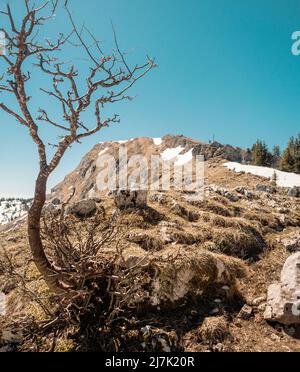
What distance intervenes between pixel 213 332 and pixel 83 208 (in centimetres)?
680

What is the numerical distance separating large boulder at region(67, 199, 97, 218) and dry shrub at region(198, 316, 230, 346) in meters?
6.29

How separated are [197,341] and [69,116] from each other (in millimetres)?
5077

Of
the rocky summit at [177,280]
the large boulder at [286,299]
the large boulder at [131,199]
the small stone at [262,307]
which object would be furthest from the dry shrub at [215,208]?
the small stone at [262,307]

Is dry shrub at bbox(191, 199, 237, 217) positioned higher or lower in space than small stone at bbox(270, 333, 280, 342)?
higher

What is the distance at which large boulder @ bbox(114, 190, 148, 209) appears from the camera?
35.2ft

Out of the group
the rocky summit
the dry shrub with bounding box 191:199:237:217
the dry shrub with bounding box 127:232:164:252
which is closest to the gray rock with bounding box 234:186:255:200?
the dry shrub with bounding box 191:199:237:217

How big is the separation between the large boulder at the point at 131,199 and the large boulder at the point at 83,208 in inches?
38.7

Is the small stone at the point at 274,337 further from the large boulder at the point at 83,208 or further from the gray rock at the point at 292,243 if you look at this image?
the large boulder at the point at 83,208

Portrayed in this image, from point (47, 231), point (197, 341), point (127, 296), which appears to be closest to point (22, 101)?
point (47, 231)

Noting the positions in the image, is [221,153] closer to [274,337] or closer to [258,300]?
[258,300]

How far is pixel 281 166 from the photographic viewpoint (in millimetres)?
60719

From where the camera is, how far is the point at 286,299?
5.98 metres

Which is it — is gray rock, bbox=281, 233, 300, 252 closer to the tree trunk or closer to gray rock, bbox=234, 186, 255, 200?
gray rock, bbox=234, 186, 255, 200
